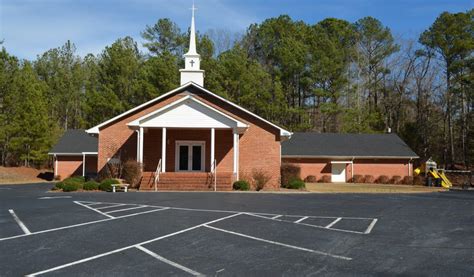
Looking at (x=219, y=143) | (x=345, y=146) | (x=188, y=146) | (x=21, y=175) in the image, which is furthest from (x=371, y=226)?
(x=21, y=175)

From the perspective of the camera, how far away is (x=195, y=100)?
2820 centimetres

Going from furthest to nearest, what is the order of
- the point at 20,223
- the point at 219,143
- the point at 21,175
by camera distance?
the point at 21,175 → the point at 219,143 → the point at 20,223

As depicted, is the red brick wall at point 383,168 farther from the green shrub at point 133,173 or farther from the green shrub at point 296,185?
the green shrub at point 133,173

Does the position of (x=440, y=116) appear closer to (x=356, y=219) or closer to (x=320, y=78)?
(x=320, y=78)

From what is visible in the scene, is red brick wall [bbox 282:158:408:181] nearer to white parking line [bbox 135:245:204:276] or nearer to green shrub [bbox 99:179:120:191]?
green shrub [bbox 99:179:120:191]

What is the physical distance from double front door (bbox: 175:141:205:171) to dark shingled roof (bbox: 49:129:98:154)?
14202mm

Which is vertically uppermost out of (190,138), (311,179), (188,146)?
(190,138)

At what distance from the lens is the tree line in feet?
162

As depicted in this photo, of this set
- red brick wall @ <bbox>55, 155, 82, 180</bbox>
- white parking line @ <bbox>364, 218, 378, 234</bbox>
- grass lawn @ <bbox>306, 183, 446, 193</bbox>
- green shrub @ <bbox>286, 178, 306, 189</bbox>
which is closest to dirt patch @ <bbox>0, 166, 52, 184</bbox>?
red brick wall @ <bbox>55, 155, 82, 180</bbox>

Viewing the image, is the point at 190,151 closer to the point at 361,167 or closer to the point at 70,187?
the point at 70,187

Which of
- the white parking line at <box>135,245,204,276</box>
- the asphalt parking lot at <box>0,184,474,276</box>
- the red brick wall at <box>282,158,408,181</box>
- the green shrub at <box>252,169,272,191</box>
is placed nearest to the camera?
the white parking line at <box>135,245,204,276</box>

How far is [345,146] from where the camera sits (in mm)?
44812

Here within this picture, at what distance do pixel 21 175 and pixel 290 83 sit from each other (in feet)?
99.4

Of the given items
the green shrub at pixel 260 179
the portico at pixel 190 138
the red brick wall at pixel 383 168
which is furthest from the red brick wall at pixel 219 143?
the red brick wall at pixel 383 168
